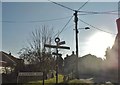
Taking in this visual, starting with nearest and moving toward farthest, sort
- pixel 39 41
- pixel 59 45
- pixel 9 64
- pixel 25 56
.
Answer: pixel 59 45
pixel 9 64
pixel 25 56
pixel 39 41

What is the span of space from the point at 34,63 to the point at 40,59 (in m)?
1.09

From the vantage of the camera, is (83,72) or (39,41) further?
(83,72)

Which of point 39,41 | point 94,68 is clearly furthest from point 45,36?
point 94,68

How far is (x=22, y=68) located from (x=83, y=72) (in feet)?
134

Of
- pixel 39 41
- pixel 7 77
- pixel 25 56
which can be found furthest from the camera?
pixel 39 41

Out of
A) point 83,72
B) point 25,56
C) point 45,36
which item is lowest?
point 83,72

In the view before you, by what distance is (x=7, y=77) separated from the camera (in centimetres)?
2467

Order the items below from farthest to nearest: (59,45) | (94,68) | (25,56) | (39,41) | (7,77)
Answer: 1. (94,68)
2. (39,41)
3. (25,56)
4. (7,77)
5. (59,45)

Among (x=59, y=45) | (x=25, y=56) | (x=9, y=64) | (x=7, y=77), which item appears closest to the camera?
(x=59, y=45)

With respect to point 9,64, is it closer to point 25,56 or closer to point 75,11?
point 25,56

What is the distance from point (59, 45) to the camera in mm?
17078

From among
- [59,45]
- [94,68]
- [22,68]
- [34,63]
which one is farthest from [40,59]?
[94,68]

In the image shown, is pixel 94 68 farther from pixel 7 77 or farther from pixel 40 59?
pixel 7 77

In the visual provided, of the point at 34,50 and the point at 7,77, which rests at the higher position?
the point at 34,50
